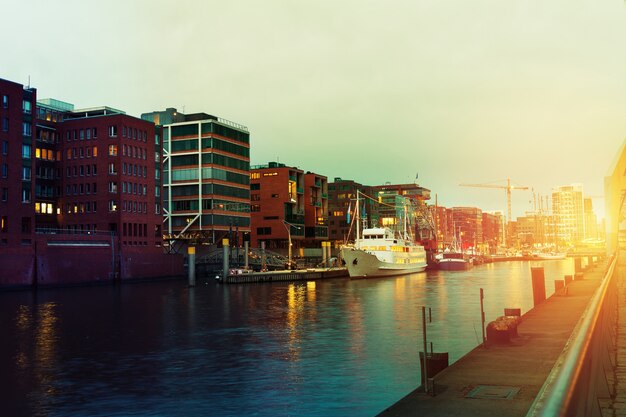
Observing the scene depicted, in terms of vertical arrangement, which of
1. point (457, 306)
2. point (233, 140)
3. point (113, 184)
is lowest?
point (457, 306)

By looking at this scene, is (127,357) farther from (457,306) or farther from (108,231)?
(108,231)

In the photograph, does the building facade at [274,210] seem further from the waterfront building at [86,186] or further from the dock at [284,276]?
the dock at [284,276]

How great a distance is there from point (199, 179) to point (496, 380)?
145 meters

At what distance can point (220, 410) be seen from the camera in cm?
2334

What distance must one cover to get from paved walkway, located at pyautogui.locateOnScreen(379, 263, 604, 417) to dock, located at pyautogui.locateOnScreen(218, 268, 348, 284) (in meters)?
87.3

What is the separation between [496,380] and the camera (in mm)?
18594

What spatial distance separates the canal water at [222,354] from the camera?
2466 cm

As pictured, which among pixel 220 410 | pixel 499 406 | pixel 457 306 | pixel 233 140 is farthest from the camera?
pixel 233 140

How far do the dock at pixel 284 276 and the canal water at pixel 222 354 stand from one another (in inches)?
1618

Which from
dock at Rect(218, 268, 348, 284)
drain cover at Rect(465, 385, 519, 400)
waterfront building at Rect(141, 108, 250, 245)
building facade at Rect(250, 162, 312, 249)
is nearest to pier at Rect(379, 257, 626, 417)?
drain cover at Rect(465, 385, 519, 400)

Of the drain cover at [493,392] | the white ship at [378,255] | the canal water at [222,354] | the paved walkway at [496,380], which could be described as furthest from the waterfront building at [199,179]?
the drain cover at [493,392]

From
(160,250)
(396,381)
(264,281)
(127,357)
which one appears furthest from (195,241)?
(396,381)

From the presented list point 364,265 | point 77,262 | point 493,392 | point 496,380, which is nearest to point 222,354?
point 496,380

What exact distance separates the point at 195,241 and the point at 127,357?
4797 inches
